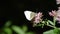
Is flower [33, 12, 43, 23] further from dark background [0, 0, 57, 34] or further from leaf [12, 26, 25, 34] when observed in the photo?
dark background [0, 0, 57, 34]

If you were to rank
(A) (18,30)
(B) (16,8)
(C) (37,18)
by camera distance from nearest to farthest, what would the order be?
(C) (37,18) < (A) (18,30) < (B) (16,8)

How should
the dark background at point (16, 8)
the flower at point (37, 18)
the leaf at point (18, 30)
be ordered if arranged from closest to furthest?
the flower at point (37, 18) < the leaf at point (18, 30) < the dark background at point (16, 8)

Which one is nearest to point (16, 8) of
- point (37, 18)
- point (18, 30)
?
point (18, 30)

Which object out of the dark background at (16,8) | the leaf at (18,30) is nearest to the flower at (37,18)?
the leaf at (18,30)

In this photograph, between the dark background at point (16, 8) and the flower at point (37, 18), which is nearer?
the flower at point (37, 18)

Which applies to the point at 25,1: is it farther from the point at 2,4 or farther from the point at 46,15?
the point at 46,15

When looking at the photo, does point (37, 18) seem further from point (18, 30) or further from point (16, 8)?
point (16, 8)

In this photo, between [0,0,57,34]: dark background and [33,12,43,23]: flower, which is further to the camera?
[0,0,57,34]: dark background

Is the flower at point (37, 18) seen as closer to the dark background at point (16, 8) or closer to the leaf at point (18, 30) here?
the leaf at point (18, 30)

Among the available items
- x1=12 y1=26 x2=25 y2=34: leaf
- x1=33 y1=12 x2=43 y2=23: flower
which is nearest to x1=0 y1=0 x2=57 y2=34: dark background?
x1=12 y1=26 x2=25 y2=34: leaf

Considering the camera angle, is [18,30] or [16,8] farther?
[16,8]

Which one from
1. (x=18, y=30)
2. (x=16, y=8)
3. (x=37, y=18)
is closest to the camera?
(x=37, y=18)

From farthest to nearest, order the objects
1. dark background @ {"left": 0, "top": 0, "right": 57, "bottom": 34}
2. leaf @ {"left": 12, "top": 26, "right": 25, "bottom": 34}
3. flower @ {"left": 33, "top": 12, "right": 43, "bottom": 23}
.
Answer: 1. dark background @ {"left": 0, "top": 0, "right": 57, "bottom": 34}
2. leaf @ {"left": 12, "top": 26, "right": 25, "bottom": 34}
3. flower @ {"left": 33, "top": 12, "right": 43, "bottom": 23}
